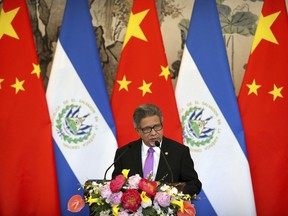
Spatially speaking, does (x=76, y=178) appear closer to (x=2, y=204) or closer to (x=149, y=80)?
(x=2, y=204)

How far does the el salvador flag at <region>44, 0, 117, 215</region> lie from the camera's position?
169 inches

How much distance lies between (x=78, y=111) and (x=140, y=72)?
0.72 meters

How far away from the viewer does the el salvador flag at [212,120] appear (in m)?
4.18

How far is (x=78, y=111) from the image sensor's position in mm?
4348

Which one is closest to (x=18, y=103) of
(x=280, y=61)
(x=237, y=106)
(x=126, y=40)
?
(x=126, y=40)

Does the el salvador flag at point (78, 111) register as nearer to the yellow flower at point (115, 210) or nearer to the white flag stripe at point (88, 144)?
the white flag stripe at point (88, 144)

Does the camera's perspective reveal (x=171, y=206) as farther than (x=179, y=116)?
No

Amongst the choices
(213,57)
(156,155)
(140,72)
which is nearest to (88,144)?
(140,72)

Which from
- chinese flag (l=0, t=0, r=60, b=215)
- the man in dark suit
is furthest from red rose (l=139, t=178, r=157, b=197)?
chinese flag (l=0, t=0, r=60, b=215)

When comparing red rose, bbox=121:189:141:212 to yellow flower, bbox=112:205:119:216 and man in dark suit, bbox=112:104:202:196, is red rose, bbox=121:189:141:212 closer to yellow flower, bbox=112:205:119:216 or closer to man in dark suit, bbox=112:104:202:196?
yellow flower, bbox=112:205:119:216

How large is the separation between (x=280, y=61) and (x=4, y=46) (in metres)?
2.66

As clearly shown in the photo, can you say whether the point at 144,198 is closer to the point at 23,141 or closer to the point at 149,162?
the point at 149,162

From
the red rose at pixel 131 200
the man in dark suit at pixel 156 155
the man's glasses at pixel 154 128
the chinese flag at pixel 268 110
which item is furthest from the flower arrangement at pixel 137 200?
the chinese flag at pixel 268 110

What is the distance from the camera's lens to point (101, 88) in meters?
4.34
